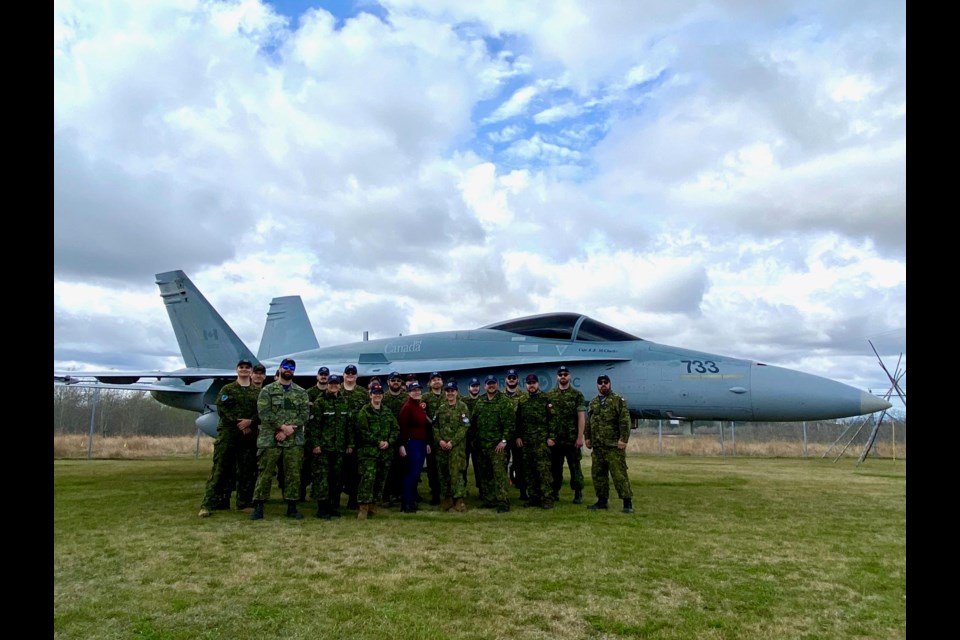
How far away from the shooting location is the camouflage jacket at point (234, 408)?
7.64 m

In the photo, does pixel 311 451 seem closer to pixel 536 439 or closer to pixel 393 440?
pixel 393 440

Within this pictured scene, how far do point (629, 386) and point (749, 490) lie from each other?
9.86 feet

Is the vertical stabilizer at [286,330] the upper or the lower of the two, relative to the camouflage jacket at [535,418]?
upper

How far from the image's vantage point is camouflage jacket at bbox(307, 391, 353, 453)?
288 inches

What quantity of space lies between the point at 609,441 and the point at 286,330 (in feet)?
43.0

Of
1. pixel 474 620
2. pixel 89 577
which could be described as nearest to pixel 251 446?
pixel 89 577

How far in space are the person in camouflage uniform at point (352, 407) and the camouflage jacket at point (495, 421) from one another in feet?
5.22

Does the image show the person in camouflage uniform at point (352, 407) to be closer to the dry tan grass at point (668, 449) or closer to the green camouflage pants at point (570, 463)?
the green camouflage pants at point (570, 463)

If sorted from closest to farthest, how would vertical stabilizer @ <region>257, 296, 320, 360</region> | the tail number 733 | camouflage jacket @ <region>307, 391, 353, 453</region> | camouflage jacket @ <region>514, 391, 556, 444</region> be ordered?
camouflage jacket @ <region>307, 391, 353, 453</region> < camouflage jacket @ <region>514, 391, 556, 444</region> < the tail number 733 < vertical stabilizer @ <region>257, 296, 320, 360</region>

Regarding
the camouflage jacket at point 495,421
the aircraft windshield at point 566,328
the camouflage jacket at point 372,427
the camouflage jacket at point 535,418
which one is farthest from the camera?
the aircraft windshield at point 566,328

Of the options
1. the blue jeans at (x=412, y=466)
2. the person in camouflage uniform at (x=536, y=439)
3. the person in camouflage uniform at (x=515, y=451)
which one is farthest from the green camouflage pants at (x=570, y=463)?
the blue jeans at (x=412, y=466)

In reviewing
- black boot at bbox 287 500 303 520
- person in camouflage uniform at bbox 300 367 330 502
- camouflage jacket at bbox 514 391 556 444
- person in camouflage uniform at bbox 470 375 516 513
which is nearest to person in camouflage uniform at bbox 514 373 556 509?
camouflage jacket at bbox 514 391 556 444

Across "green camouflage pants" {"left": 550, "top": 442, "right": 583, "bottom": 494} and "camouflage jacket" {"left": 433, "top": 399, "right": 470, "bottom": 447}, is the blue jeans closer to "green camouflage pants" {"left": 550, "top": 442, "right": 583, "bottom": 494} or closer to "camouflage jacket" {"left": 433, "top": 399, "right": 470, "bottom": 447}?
"camouflage jacket" {"left": 433, "top": 399, "right": 470, "bottom": 447}

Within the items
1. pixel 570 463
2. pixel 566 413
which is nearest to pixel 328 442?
pixel 566 413
